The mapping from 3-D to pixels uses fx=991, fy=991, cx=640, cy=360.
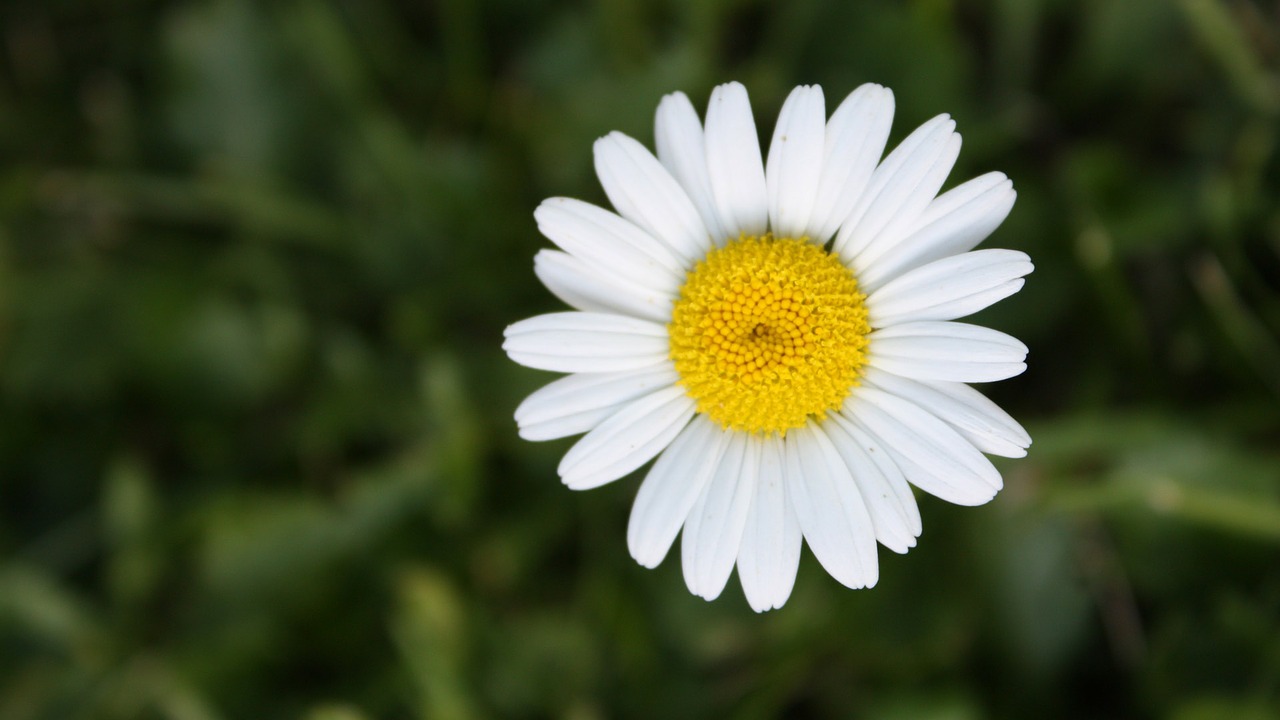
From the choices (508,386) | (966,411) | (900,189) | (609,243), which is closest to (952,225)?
(900,189)

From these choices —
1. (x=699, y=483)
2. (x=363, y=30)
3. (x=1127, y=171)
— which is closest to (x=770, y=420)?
(x=699, y=483)

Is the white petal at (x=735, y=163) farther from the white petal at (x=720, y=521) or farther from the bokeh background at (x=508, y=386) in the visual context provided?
the bokeh background at (x=508, y=386)

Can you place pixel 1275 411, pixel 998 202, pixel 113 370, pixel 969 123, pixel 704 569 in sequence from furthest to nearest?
pixel 113 370
pixel 969 123
pixel 1275 411
pixel 704 569
pixel 998 202

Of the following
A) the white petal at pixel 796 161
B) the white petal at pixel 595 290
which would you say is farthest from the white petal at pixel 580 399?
the white petal at pixel 796 161

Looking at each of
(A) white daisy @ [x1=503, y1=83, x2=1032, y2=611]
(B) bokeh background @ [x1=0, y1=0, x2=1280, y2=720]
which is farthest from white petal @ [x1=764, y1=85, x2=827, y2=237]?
(B) bokeh background @ [x1=0, y1=0, x2=1280, y2=720]

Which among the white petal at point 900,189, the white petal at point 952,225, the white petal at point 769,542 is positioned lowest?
the white petal at point 769,542

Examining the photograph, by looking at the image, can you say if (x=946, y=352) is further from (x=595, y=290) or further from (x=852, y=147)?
(x=595, y=290)

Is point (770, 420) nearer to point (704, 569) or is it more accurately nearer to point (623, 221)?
point (704, 569)
